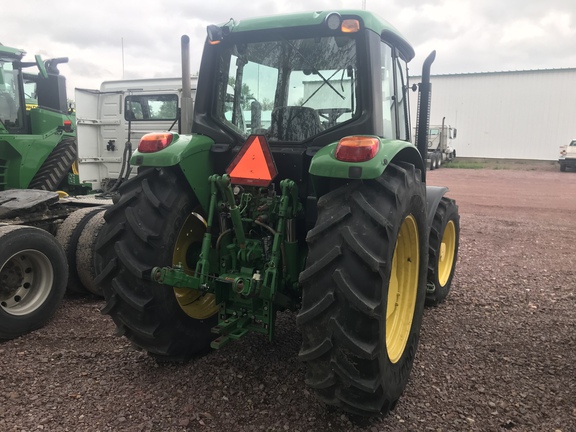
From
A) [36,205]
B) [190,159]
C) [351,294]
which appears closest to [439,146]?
[36,205]

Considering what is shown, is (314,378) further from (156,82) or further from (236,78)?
(156,82)

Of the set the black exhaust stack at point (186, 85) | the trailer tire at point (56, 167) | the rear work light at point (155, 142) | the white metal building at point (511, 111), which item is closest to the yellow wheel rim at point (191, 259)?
the rear work light at point (155, 142)

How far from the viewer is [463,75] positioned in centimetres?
3288

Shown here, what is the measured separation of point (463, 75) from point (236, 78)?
3299cm

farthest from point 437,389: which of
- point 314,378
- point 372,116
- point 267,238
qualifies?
point 372,116

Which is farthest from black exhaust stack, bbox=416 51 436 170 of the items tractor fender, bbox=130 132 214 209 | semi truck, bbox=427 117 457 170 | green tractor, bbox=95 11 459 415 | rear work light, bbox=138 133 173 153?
semi truck, bbox=427 117 457 170

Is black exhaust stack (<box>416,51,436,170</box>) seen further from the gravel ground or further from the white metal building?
the white metal building

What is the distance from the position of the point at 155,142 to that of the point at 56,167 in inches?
211

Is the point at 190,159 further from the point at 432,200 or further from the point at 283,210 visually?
the point at 432,200

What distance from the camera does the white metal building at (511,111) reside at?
31.1 meters

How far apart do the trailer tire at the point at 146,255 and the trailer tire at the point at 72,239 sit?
1.77 m

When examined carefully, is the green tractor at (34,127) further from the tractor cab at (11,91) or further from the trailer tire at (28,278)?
the trailer tire at (28,278)

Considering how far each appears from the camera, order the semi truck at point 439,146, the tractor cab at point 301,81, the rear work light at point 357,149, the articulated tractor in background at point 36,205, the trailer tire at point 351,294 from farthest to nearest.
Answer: the semi truck at point 439,146 < the articulated tractor in background at point 36,205 < the tractor cab at point 301,81 < the rear work light at point 357,149 < the trailer tire at point 351,294

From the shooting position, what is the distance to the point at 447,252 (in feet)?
17.2
